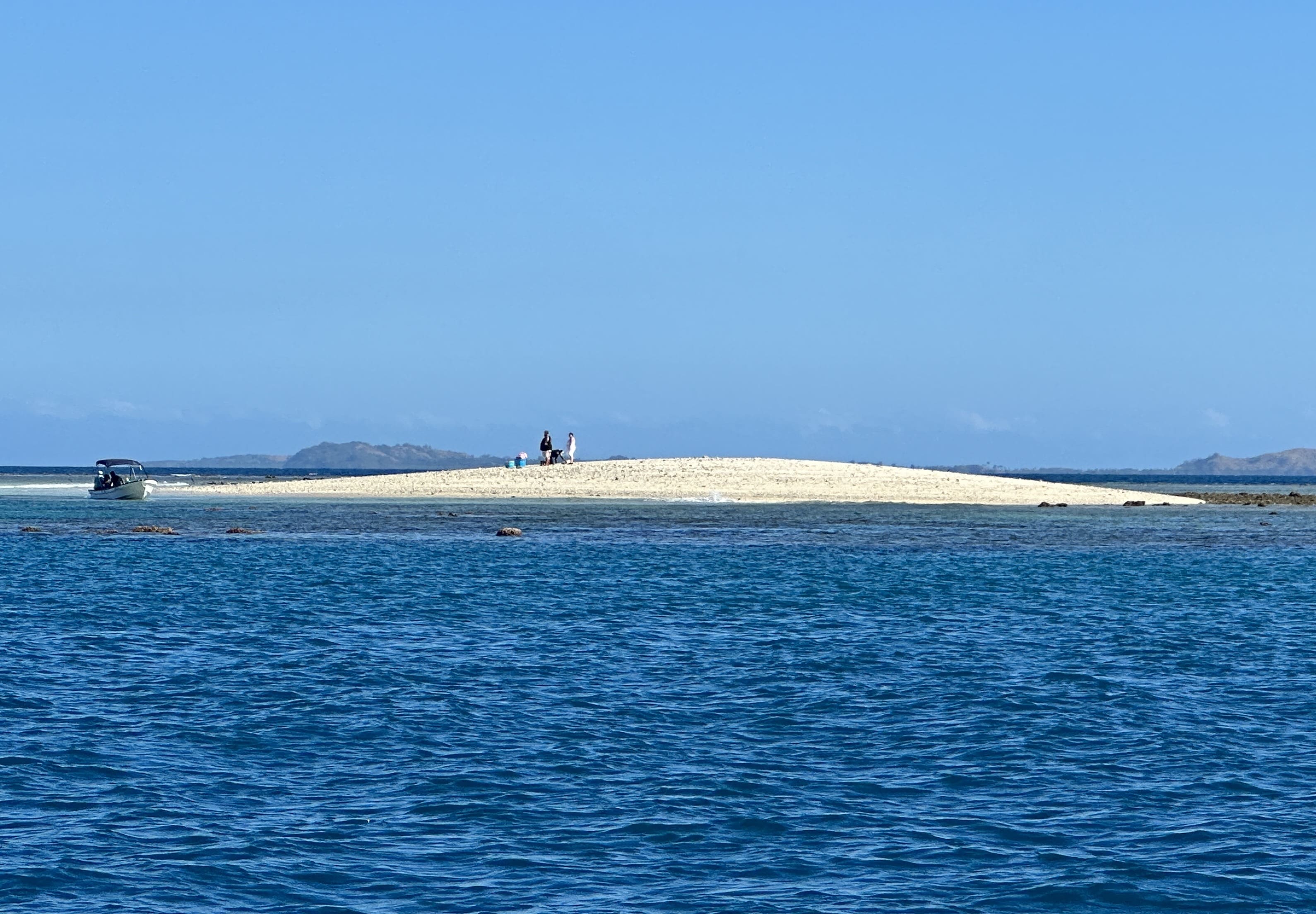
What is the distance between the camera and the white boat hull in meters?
85.0

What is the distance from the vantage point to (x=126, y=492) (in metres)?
85.1

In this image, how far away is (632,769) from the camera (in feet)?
54.5

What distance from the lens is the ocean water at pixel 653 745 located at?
1275 centimetres

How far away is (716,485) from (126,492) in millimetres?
35487

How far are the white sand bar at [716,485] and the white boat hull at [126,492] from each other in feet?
31.9

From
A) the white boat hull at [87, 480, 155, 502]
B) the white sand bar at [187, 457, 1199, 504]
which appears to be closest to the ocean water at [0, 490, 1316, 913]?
the white boat hull at [87, 480, 155, 502]

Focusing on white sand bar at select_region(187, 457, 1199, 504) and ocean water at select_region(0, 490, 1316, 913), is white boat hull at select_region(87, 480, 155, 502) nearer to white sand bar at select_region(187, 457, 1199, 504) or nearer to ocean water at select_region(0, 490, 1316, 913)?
white sand bar at select_region(187, 457, 1199, 504)

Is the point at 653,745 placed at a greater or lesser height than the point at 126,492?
lesser

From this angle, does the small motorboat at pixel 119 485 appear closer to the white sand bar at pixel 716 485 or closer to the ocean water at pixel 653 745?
the white sand bar at pixel 716 485

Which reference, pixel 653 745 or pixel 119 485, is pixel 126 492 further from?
pixel 653 745

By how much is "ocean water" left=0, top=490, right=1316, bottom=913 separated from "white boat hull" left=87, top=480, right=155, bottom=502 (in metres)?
46.3

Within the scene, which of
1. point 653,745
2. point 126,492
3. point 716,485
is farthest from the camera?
point 716,485

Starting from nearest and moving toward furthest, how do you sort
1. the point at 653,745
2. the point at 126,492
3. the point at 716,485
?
the point at 653,745
the point at 126,492
the point at 716,485

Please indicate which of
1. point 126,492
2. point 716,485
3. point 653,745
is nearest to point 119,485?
point 126,492
